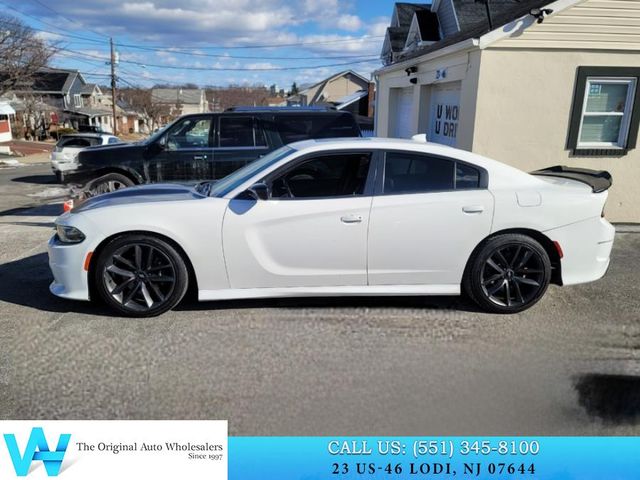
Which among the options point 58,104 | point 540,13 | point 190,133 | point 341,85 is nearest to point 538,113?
point 540,13

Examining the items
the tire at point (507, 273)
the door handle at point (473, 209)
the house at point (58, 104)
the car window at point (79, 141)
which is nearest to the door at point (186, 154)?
the door handle at point (473, 209)

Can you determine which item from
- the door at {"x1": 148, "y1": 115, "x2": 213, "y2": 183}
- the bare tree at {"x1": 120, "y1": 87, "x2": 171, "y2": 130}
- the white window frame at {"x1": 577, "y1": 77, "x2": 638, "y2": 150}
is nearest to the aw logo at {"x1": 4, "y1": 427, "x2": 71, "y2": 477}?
the door at {"x1": 148, "y1": 115, "x2": 213, "y2": 183}

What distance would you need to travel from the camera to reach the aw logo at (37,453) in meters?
2.55

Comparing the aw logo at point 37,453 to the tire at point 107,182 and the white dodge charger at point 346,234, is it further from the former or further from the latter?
the tire at point 107,182

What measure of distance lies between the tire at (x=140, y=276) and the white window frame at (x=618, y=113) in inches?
268

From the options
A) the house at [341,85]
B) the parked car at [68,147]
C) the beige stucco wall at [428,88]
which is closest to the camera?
the beige stucco wall at [428,88]

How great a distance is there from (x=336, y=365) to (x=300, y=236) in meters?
1.12

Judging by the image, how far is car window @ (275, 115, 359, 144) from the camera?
767cm

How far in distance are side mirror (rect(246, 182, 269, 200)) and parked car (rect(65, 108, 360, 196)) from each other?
3711 millimetres

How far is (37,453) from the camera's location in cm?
261

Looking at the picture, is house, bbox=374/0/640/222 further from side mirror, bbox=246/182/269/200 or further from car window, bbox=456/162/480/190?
side mirror, bbox=246/182/269/200

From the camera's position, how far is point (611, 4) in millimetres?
7406

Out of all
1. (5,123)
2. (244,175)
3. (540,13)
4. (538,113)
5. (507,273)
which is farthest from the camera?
(5,123)

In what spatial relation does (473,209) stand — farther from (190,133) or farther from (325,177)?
(190,133)
